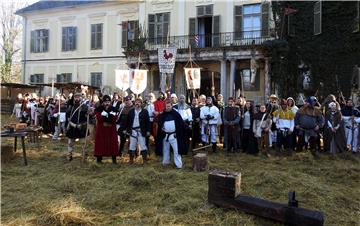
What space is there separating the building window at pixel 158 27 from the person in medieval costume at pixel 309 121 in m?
14.4

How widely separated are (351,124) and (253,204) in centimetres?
717

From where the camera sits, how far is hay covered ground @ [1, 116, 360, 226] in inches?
220

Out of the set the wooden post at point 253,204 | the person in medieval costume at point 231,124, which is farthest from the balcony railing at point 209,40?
the wooden post at point 253,204

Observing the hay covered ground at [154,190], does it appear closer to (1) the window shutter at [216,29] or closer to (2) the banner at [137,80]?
(2) the banner at [137,80]

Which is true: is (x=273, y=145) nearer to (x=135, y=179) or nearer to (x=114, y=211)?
(x=135, y=179)

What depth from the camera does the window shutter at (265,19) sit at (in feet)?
70.3

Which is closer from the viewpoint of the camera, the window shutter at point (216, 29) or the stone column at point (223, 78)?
the stone column at point (223, 78)

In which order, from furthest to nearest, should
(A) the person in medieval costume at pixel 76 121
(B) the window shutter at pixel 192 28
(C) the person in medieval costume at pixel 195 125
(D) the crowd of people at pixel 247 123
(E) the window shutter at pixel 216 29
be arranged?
(B) the window shutter at pixel 192 28 < (E) the window shutter at pixel 216 29 < (C) the person in medieval costume at pixel 195 125 < (D) the crowd of people at pixel 247 123 < (A) the person in medieval costume at pixel 76 121

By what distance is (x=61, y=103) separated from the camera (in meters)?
14.0

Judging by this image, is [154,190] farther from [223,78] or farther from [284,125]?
[223,78]

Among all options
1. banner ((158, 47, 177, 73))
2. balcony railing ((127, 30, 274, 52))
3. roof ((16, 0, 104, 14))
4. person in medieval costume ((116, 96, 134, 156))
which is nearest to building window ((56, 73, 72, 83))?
roof ((16, 0, 104, 14))

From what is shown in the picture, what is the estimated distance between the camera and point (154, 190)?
7027mm

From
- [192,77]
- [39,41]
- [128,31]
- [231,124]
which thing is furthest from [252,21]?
[39,41]

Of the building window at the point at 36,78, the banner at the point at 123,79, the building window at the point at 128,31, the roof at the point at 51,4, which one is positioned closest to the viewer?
the banner at the point at 123,79
